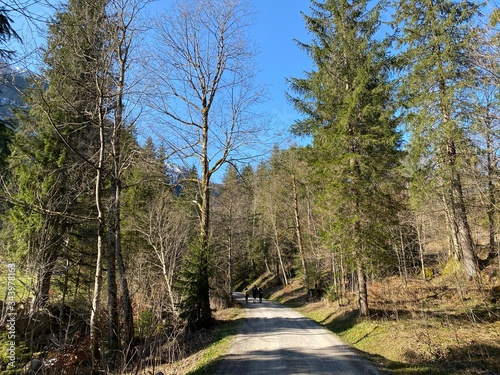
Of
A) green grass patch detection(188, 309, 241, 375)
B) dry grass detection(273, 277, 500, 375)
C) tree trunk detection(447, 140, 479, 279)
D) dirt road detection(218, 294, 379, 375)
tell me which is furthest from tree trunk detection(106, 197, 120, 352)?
tree trunk detection(447, 140, 479, 279)

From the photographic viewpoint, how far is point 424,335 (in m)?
9.50

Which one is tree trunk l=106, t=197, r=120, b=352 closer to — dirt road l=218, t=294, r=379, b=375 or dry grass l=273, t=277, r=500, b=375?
dirt road l=218, t=294, r=379, b=375

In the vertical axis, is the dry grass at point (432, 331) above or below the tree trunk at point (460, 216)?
below

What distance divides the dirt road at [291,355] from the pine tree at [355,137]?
3.92 metres

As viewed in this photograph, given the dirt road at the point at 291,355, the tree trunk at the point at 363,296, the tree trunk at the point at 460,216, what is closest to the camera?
the dirt road at the point at 291,355

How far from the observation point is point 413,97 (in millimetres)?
14562

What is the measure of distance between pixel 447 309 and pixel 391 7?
1440 centimetres

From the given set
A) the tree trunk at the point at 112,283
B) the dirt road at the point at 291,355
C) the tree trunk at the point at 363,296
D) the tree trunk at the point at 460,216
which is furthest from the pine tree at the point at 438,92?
the tree trunk at the point at 112,283

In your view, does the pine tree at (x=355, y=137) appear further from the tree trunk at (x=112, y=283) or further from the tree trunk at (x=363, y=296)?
the tree trunk at (x=112, y=283)

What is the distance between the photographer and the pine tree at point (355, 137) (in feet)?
42.1

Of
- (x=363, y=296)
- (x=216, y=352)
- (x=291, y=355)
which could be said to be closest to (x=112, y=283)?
(x=216, y=352)

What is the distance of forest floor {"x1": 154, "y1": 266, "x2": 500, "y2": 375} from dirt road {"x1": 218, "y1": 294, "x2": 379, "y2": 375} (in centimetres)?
48

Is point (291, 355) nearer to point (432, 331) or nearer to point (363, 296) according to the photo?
point (432, 331)

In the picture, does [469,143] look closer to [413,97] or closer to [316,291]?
[413,97]
